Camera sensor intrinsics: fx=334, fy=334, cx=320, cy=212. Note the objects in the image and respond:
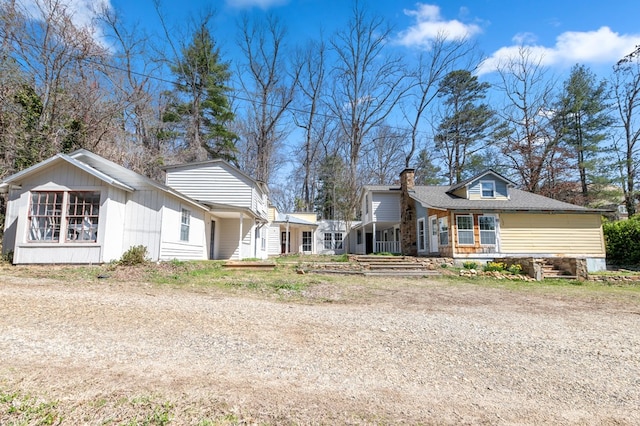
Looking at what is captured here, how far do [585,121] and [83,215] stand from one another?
33.5 metres

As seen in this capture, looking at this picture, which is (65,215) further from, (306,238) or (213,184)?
(306,238)

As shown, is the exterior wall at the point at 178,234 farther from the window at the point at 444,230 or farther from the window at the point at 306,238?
the window at the point at 306,238

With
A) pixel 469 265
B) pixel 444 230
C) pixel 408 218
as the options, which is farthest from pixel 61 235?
pixel 408 218

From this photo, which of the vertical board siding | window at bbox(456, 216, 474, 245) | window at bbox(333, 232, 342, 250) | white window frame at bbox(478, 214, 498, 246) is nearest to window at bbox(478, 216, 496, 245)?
white window frame at bbox(478, 214, 498, 246)

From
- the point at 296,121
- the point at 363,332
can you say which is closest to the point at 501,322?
the point at 363,332

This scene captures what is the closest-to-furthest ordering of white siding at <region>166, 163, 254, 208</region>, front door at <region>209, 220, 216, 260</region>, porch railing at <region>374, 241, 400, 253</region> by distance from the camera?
1. front door at <region>209, 220, 216, 260</region>
2. white siding at <region>166, 163, 254, 208</region>
3. porch railing at <region>374, 241, 400, 253</region>

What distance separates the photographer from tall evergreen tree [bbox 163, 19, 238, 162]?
87.5 feet

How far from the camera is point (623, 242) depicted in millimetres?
16938

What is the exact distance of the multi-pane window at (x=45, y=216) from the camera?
34.5 feet

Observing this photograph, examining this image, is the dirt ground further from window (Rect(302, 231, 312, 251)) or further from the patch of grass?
window (Rect(302, 231, 312, 251))

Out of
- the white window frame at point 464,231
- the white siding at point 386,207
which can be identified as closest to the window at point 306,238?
the white siding at point 386,207

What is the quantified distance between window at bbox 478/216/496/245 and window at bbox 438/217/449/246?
1470 millimetres

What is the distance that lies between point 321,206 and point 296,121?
9.55 metres

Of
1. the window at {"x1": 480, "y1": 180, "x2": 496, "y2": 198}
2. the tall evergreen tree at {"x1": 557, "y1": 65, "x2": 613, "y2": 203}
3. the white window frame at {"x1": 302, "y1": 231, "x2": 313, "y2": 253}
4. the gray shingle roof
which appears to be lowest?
the white window frame at {"x1": 302, "y1": 231, "x2": 313, "y2": 253}
